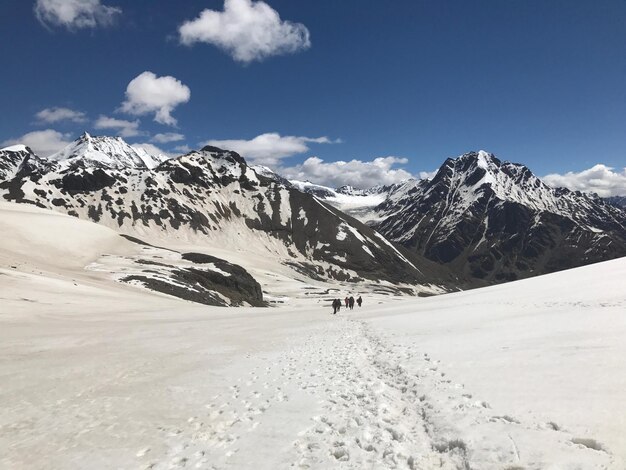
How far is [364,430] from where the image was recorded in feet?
33.9

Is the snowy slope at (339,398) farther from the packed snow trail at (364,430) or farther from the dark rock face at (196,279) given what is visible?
the dark rock face at (196,279)

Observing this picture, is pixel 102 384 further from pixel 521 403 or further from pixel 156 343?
pixel 521 403

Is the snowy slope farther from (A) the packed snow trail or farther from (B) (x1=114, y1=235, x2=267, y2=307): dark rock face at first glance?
(B) (x1=114, y1=235, x2=267, y2=307): dark rock face

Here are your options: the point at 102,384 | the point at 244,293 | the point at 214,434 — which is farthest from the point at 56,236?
the point at 214,434

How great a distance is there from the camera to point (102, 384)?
1569 centimetres

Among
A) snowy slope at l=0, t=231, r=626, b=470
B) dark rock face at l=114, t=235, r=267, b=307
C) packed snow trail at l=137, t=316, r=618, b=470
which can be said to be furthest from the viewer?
dark rock face at l=114, t=235, r=267, b=307

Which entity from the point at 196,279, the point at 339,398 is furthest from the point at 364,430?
the point at 196,279

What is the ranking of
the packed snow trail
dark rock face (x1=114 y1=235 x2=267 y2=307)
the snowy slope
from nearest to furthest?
1. the packed snow trail
2. the snowy slope
3. dark rock face (x1=114 y1=235 x2=267 y2=307)

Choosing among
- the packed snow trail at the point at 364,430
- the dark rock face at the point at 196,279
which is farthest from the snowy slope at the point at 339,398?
the dark rock face at the point at 196,279


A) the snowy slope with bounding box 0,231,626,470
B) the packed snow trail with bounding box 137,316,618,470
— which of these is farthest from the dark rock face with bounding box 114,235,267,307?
the packed snow trail with bounding box 137,316,618,470

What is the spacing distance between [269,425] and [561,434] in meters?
6.50

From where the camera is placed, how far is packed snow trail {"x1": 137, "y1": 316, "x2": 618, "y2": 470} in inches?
322

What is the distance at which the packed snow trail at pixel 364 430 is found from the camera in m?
8.18

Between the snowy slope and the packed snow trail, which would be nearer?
the packed snow trail
